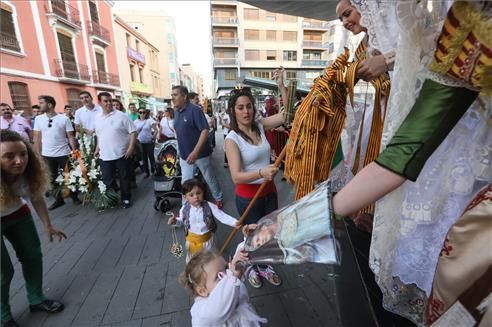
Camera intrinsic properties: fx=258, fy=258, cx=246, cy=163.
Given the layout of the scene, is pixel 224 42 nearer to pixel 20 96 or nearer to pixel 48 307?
pixel 20 96

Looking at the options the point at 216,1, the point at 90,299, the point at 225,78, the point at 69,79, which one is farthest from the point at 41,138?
the point at 216,1

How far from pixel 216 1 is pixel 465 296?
41.1m

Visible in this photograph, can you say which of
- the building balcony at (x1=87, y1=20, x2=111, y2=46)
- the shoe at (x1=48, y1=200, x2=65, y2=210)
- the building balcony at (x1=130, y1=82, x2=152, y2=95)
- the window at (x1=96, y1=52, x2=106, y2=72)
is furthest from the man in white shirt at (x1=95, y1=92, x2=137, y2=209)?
the building balcony at (x1=130, y1=82, x2=152, y2=95)

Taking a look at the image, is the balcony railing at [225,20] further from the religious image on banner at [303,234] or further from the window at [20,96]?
the religious image on banner at [303,234]

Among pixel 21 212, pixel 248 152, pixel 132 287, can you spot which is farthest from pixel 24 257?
pixel 248 152

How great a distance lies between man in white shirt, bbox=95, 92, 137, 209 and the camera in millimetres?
4246

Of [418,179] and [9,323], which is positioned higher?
[418,179]

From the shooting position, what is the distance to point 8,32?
11781 mm

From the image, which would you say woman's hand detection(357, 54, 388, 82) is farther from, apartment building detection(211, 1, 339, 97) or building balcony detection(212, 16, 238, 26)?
building balcony detection(212, 16, 238, 26)

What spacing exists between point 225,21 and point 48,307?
38.8m

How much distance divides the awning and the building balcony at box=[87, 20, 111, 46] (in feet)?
72.5

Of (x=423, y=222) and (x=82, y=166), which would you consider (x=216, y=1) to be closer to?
(x=82, y=166)

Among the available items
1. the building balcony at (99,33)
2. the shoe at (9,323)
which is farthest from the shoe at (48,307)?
the building balcony at (99,33)

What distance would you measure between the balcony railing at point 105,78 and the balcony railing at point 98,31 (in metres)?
2.62
